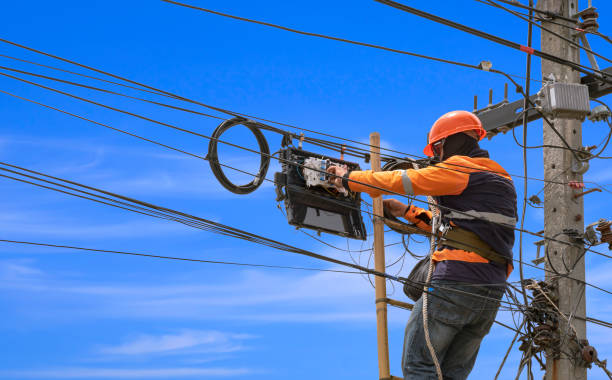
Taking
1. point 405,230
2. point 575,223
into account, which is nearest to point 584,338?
point 575,223

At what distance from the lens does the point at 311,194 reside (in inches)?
302

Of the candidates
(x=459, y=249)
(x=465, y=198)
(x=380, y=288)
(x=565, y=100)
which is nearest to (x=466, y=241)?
(x=459, y=249)

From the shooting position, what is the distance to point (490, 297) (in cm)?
722

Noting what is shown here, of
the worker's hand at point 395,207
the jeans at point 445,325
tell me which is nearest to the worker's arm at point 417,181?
the jeans at point 445,325

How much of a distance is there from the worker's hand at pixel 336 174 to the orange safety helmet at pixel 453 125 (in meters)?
0.91

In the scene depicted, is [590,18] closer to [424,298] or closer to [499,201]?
[499,201]

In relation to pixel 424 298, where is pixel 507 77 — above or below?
above

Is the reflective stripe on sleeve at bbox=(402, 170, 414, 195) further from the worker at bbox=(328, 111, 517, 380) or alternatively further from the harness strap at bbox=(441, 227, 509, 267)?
the harness strap at bbox=(441, 227, 509, 267)

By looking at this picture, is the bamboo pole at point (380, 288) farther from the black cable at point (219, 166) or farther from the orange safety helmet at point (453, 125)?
the black cable at point (219, 166)

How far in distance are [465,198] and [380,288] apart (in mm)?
1320

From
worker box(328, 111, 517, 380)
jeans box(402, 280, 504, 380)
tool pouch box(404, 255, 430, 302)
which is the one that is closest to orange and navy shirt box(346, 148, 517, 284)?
worker box(328, 111, 517, 380)

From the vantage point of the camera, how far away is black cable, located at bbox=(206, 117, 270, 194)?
7391 mm

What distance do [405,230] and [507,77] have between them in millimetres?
2201

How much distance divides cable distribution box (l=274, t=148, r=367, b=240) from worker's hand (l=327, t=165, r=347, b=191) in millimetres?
51
